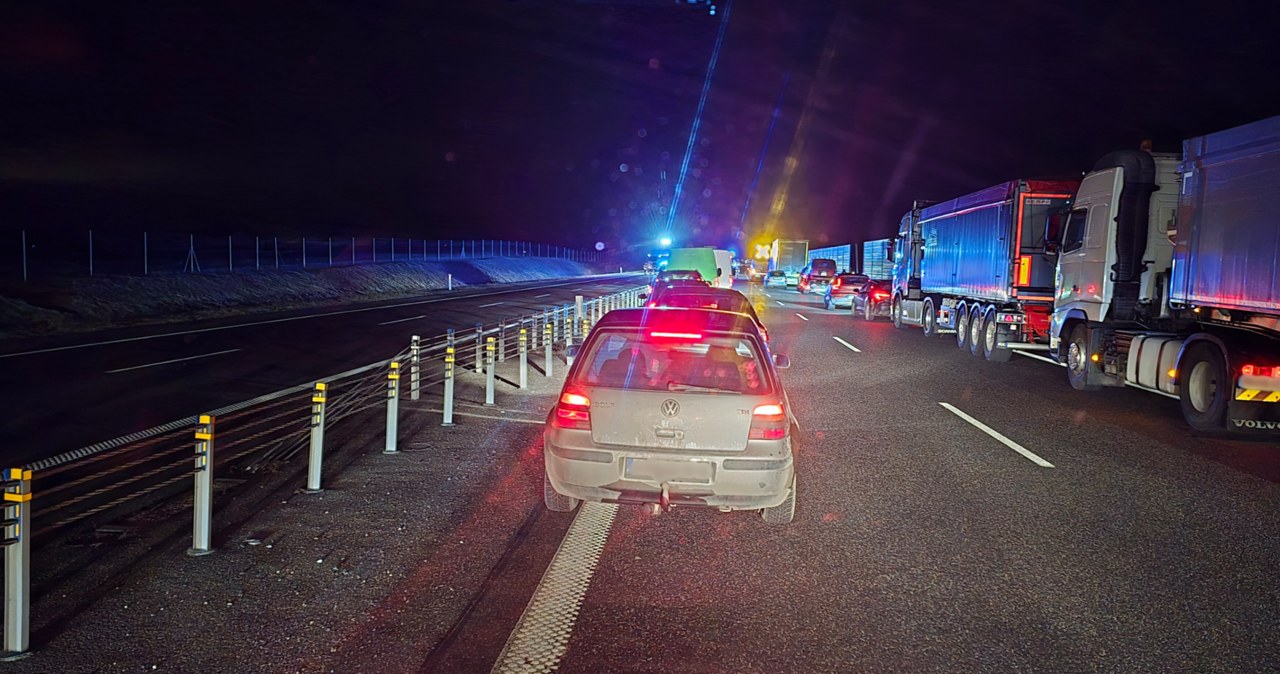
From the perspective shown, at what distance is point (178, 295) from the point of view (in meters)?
29.7

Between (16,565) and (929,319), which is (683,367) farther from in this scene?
→ (929,319)

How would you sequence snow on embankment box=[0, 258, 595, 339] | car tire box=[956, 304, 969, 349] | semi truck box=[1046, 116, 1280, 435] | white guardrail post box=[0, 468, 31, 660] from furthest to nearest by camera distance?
snow on embankment box=[0, 258, 595, 339], car tire box=[956, 304, 969, 349], semi truck box=[1046, 116, 1280, 435], white guardrail post box=[0, 468, 31, 660]

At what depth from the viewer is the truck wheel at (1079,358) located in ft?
43.3

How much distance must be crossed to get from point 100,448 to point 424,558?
9.25ft

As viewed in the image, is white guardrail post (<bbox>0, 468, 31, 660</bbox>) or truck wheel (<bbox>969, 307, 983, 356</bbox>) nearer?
white guardrail post (<bbox>0, 468, 31, 660</bbox>)

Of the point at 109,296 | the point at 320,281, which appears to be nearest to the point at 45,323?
the point at 109,296

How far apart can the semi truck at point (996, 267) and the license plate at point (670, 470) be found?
12.4 meters

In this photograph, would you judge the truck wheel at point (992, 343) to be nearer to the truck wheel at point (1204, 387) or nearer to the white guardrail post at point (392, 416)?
the truck wheel at point (1204, 387)

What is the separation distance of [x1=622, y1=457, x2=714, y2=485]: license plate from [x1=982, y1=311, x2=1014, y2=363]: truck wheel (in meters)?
13.4

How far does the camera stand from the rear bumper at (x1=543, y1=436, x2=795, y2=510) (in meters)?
5.55

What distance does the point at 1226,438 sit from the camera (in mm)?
9922

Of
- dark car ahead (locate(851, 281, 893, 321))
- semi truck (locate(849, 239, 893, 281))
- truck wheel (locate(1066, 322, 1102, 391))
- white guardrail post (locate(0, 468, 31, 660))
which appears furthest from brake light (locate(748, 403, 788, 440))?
semi truck (locate(849, 239, 893, 281))

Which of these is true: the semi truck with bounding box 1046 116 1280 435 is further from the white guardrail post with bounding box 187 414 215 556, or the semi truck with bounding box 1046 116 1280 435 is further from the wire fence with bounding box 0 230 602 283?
the wire fence with bounding box 0 230 602 283

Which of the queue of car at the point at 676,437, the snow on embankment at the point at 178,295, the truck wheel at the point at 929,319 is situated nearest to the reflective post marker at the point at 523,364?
the queue of car at the point at 676,437
